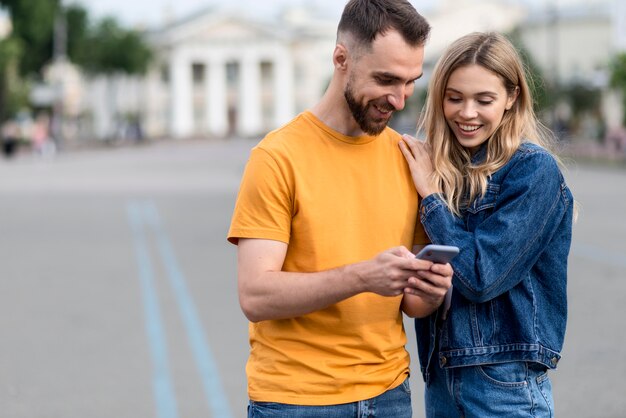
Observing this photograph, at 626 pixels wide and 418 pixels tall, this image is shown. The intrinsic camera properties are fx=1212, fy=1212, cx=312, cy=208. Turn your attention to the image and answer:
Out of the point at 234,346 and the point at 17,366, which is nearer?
the point at 17,366

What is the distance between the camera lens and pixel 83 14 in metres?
85.2

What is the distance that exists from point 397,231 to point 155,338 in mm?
6716

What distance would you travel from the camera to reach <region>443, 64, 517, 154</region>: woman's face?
11.0ft

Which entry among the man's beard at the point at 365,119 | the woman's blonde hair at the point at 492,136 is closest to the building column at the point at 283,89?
the woman's blonde hair at the point at 492,136

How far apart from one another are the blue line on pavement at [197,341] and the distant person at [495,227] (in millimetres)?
4041

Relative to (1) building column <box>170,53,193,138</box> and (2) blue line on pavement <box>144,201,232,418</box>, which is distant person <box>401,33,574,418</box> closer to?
(2) blue line on pavement <box>144,201,232,418</box>

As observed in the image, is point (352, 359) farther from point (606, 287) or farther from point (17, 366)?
point (606, 287)

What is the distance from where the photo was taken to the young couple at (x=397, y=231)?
10.5 ft

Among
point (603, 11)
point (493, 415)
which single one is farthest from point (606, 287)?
point (603, 11)

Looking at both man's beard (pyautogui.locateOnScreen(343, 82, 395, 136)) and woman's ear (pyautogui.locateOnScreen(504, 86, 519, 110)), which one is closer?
man's beard (pyautogui.locateOnScreen(343, 82, 395, 136))

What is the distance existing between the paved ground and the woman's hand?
4.10 meters

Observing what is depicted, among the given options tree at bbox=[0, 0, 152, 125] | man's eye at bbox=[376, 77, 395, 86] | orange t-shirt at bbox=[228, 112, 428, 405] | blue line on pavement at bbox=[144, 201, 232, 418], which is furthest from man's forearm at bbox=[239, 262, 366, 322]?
tree at bbox=[0, 0, 152, 125]

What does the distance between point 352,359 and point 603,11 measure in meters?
103

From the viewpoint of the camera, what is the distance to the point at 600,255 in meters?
15.0
